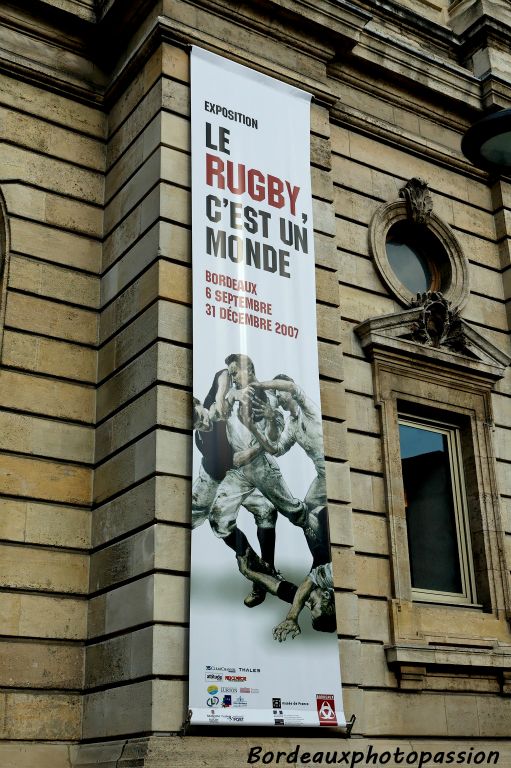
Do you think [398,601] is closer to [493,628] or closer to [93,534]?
[493,628]

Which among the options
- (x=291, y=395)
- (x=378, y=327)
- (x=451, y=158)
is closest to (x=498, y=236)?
(x=451, y=158)

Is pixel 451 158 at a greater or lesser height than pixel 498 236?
greater

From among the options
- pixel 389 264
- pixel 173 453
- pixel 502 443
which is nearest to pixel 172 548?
pixel 173 453

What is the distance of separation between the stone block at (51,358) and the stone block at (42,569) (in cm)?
184

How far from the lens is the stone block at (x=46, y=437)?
1246 cm

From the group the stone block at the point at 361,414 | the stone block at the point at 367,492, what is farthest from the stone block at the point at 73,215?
the stone block at the point at 367,492

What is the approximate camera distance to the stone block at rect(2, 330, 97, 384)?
12.9 meters

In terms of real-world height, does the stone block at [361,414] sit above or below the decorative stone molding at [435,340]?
below

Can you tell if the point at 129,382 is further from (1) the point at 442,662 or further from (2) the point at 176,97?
(1) the point at 442,662

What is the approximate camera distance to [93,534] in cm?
1256

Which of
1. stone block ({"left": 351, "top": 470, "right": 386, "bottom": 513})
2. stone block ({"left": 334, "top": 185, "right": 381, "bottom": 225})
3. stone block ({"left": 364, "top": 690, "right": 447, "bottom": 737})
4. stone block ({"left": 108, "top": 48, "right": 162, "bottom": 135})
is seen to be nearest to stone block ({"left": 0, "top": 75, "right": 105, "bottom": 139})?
stone block ({"left": 108, "top": 48, "right": 162, "bottom": 135})

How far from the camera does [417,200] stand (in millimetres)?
15953

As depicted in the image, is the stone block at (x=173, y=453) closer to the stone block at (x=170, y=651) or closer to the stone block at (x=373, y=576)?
the stone block at (x=170, y=651)

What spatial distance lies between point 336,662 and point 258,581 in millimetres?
1337
